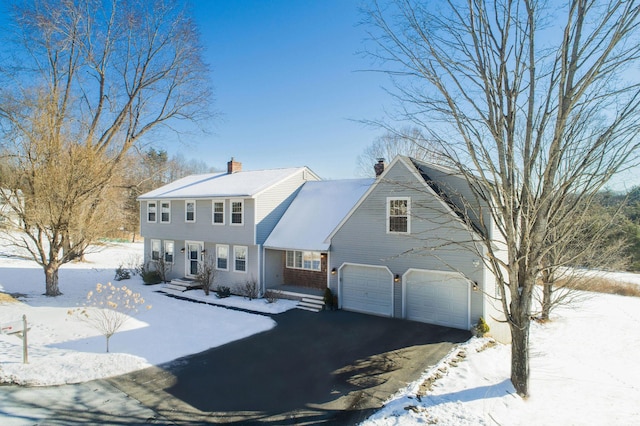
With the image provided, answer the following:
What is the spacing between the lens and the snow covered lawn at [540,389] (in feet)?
22.9

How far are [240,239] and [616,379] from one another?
15376 mm

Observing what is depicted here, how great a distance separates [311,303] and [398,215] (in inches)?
222

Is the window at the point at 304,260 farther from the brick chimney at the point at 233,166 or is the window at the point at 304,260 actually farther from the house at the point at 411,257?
the brick chimney at the point at 233,166

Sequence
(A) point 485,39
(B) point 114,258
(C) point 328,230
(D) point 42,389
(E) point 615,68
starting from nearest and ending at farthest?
1. (E) point 615,68
2. (A) point 485,39
3. (D) point 42,389
4. (C) point 328,230
5. (B) point 114,258

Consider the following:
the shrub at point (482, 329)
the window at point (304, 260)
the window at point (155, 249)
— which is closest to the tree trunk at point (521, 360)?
the shrub at point (482, 329)

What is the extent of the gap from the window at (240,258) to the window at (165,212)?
5.87m

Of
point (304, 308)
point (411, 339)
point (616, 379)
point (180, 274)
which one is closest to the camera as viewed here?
point (616, 379)

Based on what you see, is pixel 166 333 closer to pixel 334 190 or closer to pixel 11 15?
pixel 334 190

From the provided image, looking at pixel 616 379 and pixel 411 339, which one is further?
pixel 411 339

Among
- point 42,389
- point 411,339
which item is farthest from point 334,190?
point 42,389

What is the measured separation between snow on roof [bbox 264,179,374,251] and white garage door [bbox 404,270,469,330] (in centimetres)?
414

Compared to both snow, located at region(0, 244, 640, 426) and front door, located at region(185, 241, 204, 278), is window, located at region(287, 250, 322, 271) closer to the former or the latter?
snow, located at region(0, 244, 640, 426)

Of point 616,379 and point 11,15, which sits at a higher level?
point 11,15

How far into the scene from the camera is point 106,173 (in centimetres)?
1767
